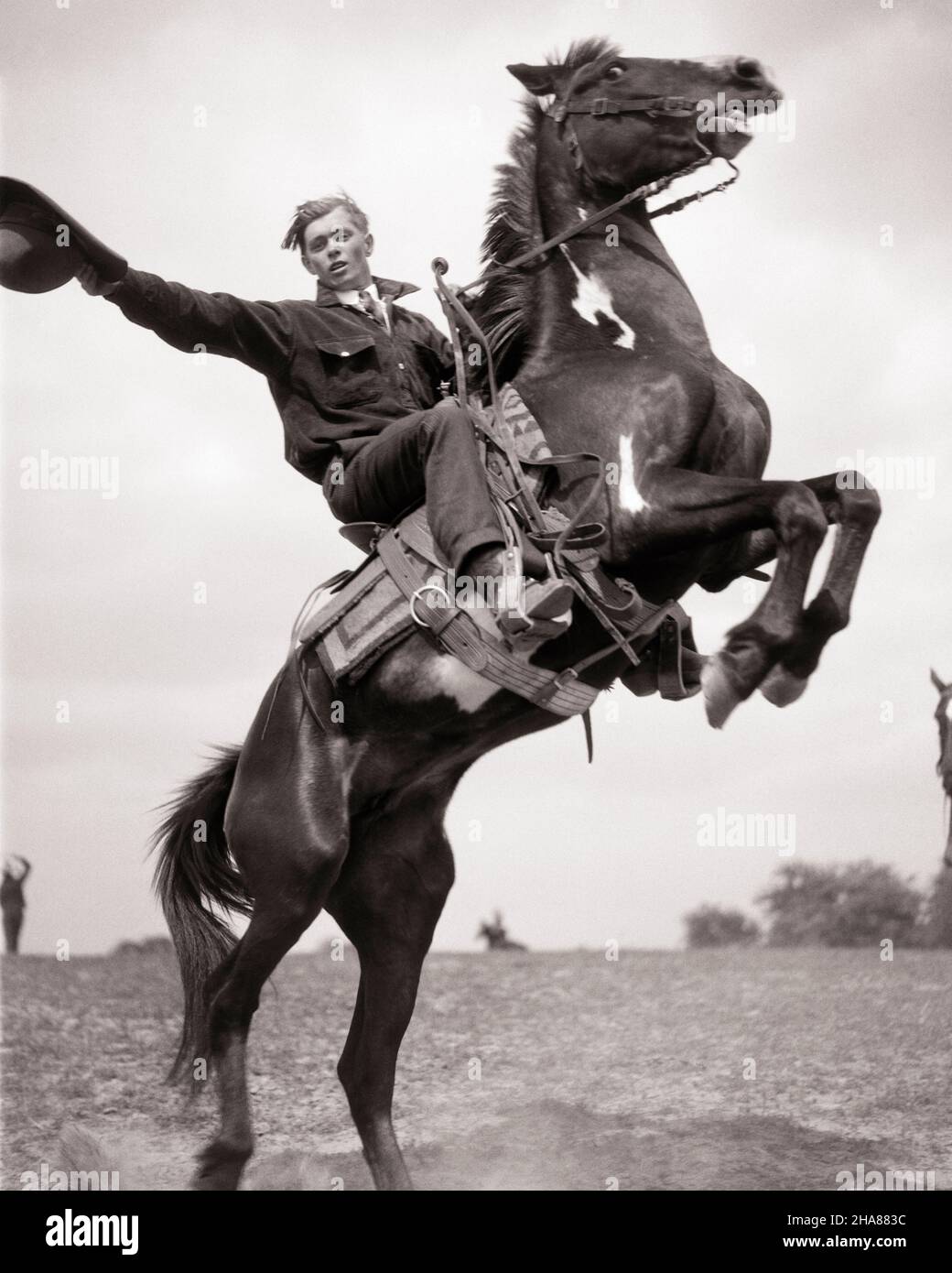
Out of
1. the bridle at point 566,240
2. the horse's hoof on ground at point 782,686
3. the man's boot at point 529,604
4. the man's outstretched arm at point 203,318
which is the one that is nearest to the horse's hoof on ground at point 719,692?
the horse's hoof on ground at point 782,686

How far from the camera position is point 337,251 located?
5.89m

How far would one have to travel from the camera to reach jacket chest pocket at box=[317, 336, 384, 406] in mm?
5809

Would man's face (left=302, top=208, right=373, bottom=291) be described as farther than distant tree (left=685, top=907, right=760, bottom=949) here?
No

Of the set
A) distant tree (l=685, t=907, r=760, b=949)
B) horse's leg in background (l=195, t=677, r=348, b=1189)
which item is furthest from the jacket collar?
distant tree (l=685, t=907, r=760, b=949)

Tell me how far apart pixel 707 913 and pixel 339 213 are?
1512cm

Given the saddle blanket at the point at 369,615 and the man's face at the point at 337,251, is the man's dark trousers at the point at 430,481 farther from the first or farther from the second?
the man's face at the point at 337,251

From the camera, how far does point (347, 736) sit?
5.80m

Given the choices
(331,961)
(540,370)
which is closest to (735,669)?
(540,370)

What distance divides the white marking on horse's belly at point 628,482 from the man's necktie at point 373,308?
121 centimetres

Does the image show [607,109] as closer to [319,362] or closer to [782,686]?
[319,362]

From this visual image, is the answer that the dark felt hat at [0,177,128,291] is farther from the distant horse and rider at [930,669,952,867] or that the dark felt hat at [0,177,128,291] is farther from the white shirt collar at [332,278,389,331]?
the distant horse and rider at [930,669,952,867]

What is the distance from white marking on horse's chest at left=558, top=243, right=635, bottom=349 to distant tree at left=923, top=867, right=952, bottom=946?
8788mm

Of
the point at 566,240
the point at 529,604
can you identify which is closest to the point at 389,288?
the point at 566,240
